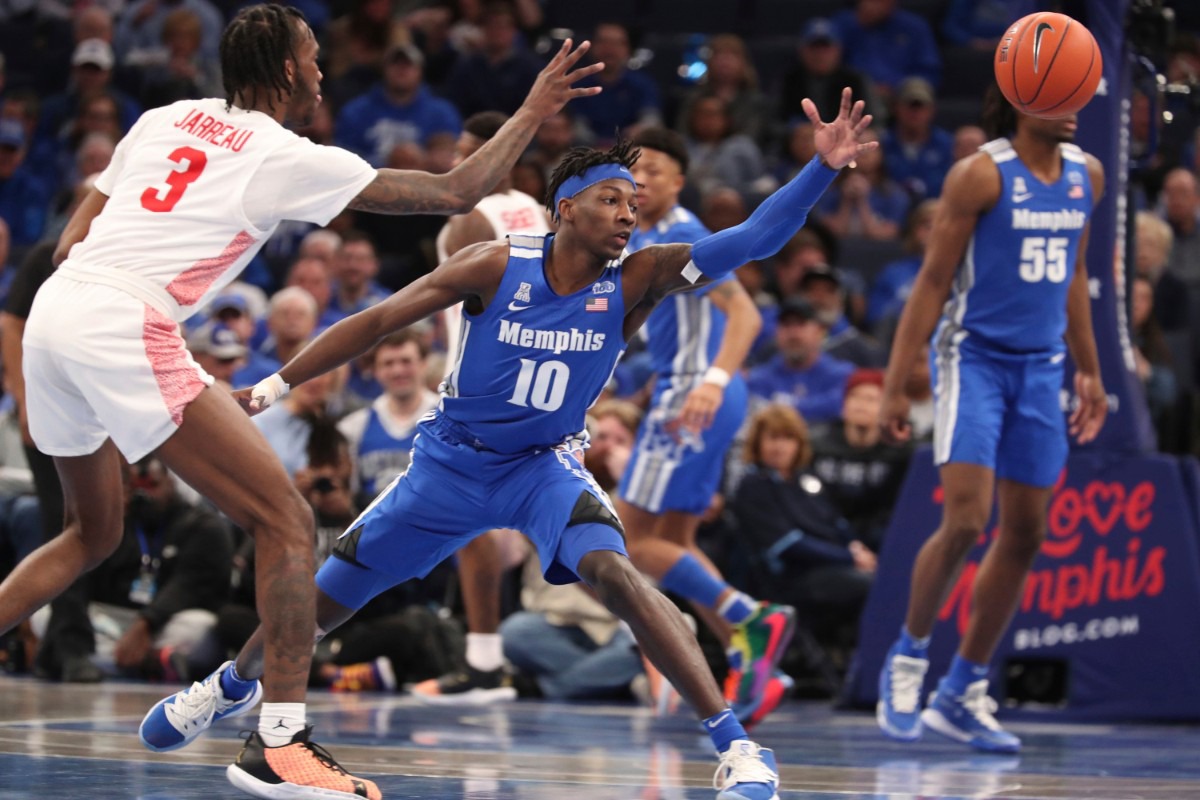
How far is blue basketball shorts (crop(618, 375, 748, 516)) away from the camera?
310 inches

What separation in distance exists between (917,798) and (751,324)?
2859mm

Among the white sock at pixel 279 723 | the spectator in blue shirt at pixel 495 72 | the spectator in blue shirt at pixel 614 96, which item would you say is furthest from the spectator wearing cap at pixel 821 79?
the white sock at pixel 279 723

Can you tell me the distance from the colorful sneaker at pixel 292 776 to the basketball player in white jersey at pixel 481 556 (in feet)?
10.1

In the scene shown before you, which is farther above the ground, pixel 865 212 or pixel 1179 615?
pixel 865 212

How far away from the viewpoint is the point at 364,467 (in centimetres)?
1002

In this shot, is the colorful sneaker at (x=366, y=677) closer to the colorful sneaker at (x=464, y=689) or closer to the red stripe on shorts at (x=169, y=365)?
the colorful sneaker at (x=464, y=689)

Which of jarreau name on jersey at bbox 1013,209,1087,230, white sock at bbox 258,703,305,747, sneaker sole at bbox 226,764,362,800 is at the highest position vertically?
jarreau name on jersey at bbox 1013,209,1087,230

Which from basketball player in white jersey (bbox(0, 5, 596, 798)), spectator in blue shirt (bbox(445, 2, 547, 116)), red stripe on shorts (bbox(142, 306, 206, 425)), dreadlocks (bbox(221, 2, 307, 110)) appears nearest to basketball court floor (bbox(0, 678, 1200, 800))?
basketball player in white jersey (bbox(0, 5, 596, 798))

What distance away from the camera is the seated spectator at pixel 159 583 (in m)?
9.44

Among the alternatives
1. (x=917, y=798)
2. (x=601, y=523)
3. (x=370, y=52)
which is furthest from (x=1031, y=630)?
(x=370, y=52)

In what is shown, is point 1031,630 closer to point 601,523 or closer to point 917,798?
point 917,798

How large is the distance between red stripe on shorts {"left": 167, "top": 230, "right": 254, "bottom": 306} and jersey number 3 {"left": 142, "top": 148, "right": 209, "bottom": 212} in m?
0.18

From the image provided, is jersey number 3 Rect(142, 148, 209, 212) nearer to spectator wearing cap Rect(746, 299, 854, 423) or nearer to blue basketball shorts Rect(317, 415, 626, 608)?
blue basketball shorts Rect(317, 415, 626, 608)

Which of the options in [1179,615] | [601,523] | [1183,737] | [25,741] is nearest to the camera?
[601,523]
